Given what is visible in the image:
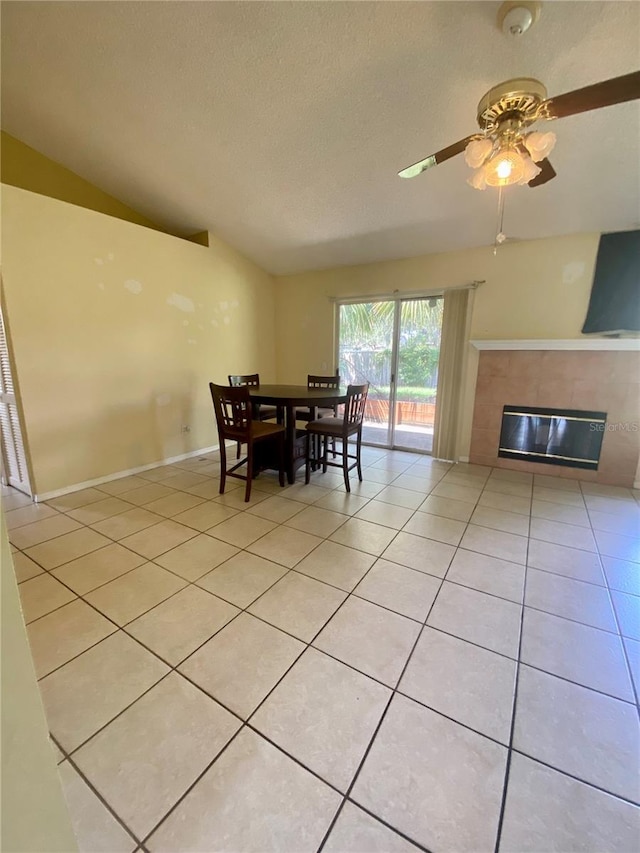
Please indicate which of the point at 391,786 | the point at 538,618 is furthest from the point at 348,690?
the point at 538,618

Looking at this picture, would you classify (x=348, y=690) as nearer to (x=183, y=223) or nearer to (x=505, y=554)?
Result: (x=505, y=554)

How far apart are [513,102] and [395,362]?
3.00 metres

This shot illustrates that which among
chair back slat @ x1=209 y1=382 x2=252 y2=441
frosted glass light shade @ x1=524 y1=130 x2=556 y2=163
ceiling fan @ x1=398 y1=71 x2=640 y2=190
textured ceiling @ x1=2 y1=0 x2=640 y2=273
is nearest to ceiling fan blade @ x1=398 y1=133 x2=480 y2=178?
ceiling fan @ x1=398 y1=71 x2=640 y2=190

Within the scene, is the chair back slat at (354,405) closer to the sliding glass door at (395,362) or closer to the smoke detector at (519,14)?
the sliding glass door at (395,362)

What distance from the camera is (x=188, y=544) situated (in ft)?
7.50

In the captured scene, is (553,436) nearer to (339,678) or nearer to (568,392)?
(568,392)

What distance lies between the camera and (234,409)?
2.86 metres

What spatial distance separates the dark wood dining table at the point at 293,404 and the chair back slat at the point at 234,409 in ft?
0.81

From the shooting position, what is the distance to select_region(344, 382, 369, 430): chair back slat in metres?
3.01

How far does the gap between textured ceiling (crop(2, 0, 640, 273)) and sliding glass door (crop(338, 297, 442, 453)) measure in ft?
2.95

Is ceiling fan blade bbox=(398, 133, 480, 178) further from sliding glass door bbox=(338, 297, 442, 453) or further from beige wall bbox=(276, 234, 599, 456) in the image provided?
sliding glass door bbox=(338, 297, 442, 453)

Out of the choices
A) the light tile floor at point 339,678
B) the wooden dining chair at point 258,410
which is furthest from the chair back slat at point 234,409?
the light tile floor at point 339,678

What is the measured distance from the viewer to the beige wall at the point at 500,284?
10.8ft

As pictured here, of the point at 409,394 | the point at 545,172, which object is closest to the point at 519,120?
the point at 545,172
